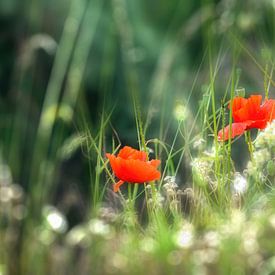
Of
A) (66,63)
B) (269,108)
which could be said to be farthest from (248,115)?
(66,63)

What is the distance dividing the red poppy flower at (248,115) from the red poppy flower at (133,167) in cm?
4

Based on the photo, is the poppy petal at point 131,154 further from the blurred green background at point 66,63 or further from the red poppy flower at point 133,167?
the blurred green background at point 66,63

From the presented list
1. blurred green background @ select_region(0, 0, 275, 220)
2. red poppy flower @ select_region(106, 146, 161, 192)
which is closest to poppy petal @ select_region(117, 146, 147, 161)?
red poppy flower @ select_region(106, 146, 161, 192)

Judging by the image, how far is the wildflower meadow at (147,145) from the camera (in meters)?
0.38

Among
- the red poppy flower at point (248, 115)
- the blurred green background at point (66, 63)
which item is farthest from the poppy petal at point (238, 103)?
the blurred green background at point (66, 63)

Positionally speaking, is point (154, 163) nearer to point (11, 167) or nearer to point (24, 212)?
point (24, 212)

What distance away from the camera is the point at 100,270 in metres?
1.67

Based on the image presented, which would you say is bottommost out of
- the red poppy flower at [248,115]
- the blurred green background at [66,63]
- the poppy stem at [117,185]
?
the blurred green background at [66,63]

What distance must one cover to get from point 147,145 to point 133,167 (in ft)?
0.15

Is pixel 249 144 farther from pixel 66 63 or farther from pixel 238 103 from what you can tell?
pixel 66 63

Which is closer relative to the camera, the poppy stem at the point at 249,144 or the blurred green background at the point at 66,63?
the poppy stem at the point at 249,144

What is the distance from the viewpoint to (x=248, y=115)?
365 mm

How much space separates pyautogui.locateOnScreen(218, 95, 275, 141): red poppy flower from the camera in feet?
1.20

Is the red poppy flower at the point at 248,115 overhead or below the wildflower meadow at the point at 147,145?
overhead
